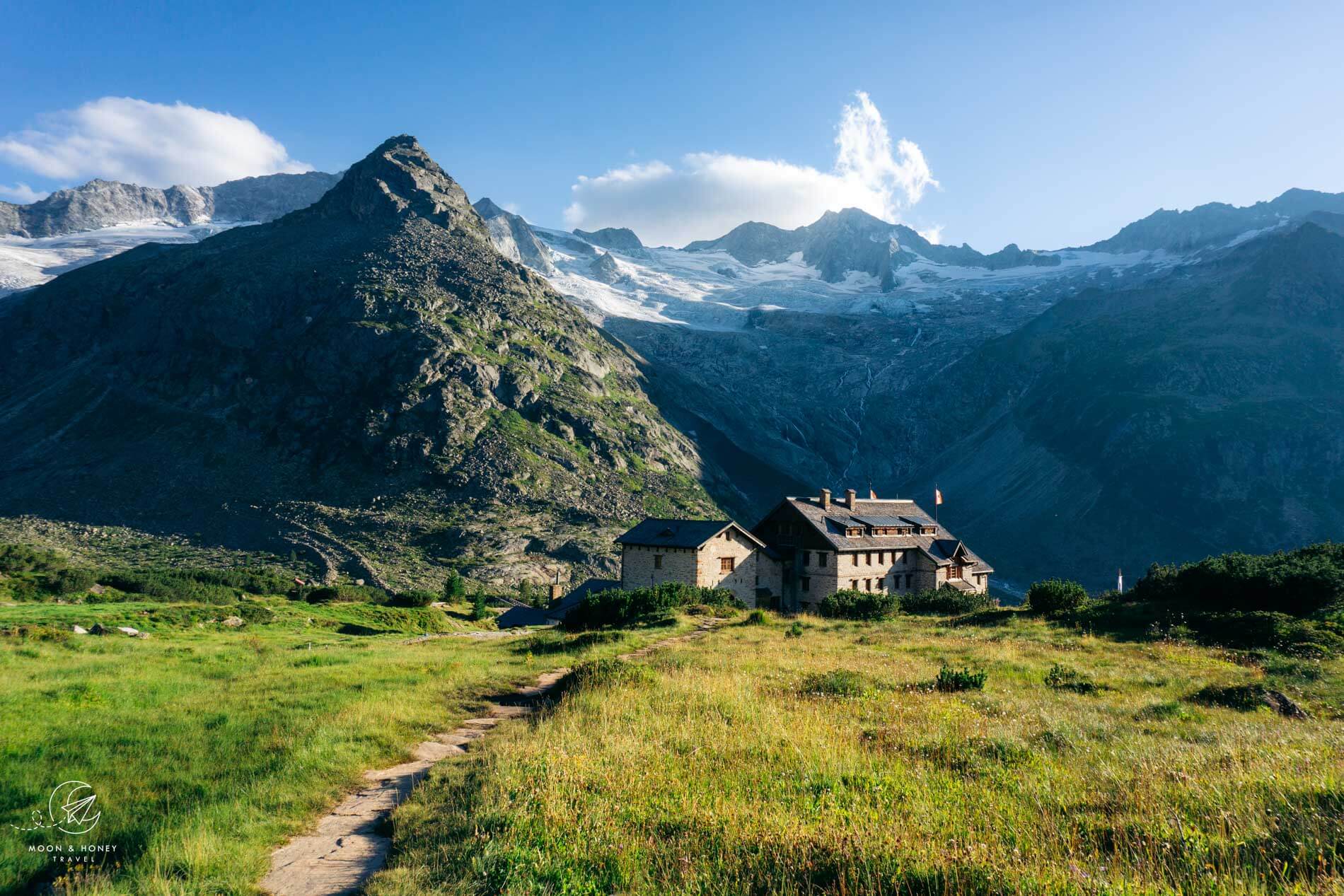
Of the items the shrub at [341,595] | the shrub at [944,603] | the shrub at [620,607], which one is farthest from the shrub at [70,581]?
the shrub at [944,603]

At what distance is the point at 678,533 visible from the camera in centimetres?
5931

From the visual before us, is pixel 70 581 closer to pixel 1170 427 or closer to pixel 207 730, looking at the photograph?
pixel 207 730

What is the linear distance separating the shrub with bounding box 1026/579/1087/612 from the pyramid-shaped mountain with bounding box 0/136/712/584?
239ft

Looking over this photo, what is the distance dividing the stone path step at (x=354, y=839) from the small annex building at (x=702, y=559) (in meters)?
41.9

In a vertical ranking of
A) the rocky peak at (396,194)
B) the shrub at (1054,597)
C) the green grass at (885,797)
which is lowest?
the shrub at (1054,597)

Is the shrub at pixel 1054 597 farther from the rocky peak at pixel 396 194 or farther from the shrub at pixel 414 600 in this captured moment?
the rocky peak at pixel 396 194

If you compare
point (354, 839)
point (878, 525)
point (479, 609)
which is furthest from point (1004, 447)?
point (354, 839)

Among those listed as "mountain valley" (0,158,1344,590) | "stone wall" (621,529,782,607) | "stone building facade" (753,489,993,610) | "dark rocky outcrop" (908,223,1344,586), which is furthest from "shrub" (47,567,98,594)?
"dark rocky outcrop" (908,223,1344,586)

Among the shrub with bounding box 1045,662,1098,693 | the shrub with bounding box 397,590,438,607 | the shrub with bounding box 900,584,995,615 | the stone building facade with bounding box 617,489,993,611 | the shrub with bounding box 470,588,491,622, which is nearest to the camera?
the shrub with bounding box 1045,662,1098,693

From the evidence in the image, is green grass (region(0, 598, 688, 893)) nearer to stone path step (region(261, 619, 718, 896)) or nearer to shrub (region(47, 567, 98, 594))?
stone path step (region(261, 619, 718, 896))

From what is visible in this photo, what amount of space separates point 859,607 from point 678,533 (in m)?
19.4

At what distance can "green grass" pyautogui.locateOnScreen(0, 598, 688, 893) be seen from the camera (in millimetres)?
8836

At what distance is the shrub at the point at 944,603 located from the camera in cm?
4500

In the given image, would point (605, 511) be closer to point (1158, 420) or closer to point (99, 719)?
point (99, 719)
